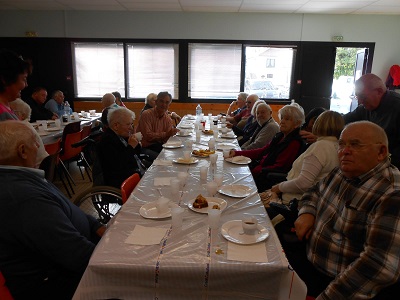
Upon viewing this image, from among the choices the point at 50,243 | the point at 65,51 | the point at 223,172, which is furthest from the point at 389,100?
the point at 65,51

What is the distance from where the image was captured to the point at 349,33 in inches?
260

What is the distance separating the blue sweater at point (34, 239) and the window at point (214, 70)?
6051mm

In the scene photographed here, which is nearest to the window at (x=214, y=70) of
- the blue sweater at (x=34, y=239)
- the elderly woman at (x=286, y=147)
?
the elderly woman at (x=286, y=147)

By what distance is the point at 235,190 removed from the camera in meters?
1.91

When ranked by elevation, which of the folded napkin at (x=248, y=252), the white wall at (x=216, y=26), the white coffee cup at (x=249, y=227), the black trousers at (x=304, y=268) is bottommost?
the black trousers at (x=304, y=268)

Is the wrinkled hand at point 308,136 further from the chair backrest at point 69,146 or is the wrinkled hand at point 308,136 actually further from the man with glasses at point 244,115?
the chair backrest at point 69,146

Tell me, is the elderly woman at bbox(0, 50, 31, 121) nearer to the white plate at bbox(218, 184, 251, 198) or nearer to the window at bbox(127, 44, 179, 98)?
the white plate at bbox(218, 184, 251, 198)

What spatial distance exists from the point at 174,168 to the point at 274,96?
5251 mm

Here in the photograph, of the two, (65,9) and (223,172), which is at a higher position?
(65,9)

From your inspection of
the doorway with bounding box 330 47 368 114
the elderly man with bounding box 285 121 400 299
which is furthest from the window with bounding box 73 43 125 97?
the elderly man with bounding box 285 121 400 299

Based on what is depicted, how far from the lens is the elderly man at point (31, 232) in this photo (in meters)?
1.15

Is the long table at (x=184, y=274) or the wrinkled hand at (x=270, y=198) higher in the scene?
the long table at (x=184, y=274)

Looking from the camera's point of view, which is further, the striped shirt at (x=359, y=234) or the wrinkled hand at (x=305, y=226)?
the wrinkled hand at (x=305, y=226)

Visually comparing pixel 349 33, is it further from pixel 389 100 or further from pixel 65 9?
pixel 65 9
